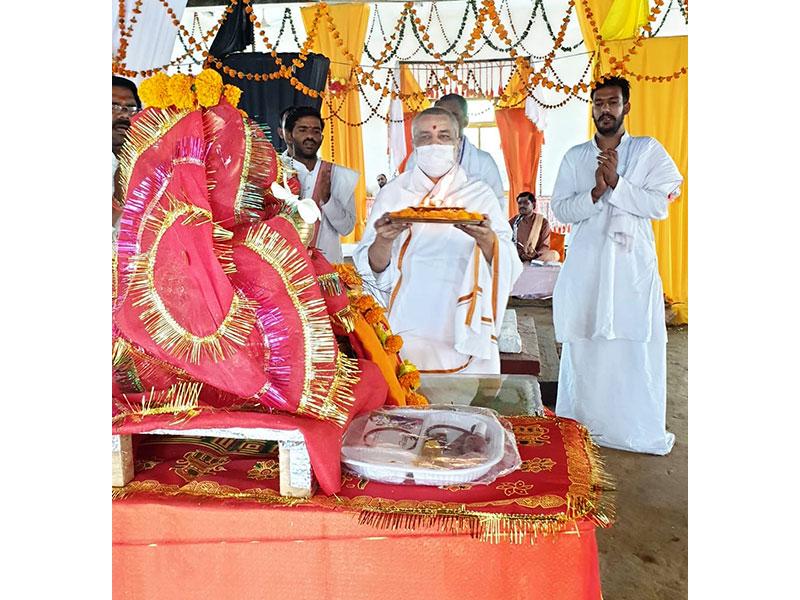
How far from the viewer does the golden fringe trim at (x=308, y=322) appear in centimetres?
123

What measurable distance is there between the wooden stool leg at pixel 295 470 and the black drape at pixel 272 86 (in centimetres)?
321

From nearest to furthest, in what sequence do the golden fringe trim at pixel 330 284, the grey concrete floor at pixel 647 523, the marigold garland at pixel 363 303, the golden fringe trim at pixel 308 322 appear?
1. the golden fringe trim at pixel 308 322
2. the golden fringe trim at pixel 330 284
3. the marigold garland at pixel 363 303
4. the grey concrete floor at pixel 647 523

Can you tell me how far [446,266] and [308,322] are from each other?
2.74 metres

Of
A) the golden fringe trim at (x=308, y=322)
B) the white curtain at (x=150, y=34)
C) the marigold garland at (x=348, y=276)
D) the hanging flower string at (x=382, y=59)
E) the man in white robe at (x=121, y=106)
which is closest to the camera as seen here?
the golden fringe trim at (x=308, y=322)

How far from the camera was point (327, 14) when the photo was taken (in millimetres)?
4055

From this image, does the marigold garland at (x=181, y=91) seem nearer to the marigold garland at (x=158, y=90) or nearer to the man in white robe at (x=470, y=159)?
the marigold garland at (x=158, y=90)

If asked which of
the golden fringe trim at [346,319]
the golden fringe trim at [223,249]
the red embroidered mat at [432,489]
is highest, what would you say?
the golden fringe trim at [223,249]

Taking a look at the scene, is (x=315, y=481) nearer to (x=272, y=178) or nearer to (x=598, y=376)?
(x=272, y=178)

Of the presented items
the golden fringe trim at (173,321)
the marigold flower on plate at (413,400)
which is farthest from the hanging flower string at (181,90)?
the marigold flower on plate at (413,400)

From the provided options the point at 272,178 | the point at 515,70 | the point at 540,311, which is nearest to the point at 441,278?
the point at 540,311

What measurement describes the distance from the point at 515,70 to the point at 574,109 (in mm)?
482

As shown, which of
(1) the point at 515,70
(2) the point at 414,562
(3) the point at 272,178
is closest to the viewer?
(2) the point at 414,562

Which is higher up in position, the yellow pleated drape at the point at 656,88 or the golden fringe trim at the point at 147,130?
the yellow pleated drape at the point at 656,88

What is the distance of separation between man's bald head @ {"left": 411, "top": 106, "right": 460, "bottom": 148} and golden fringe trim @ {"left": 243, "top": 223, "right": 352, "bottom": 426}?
284 cm
